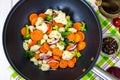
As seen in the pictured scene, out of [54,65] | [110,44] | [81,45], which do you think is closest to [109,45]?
[110,44]

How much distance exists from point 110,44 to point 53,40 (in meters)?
0.22

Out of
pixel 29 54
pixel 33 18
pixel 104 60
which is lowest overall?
pixel 104 60

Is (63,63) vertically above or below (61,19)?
below

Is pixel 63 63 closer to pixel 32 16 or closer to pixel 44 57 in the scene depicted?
pixel 44 57

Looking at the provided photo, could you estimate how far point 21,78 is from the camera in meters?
1.00

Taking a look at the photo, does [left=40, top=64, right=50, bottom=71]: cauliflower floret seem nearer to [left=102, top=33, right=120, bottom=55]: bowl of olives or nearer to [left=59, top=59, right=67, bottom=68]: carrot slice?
[left=59, top=59, right=67, bottom=68]: carrot slice

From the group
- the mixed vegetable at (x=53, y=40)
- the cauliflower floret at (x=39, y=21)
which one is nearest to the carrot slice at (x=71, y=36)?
the mixed vegetable at (x=53, y=40)

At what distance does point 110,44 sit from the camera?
3.42 feet

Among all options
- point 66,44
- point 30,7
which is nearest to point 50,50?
point 66,44

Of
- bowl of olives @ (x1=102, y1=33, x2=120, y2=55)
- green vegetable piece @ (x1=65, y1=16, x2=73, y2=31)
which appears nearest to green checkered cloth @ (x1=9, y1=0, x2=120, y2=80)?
bowl of olives @ (x1=102, y1=33, x2=120, y2=55)

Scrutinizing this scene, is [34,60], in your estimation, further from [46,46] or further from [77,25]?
[77,25]

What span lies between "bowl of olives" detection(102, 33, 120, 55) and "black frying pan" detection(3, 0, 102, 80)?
0.26 ft

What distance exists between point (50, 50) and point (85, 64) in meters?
0.13

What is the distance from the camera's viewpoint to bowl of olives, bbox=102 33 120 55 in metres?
1.03
